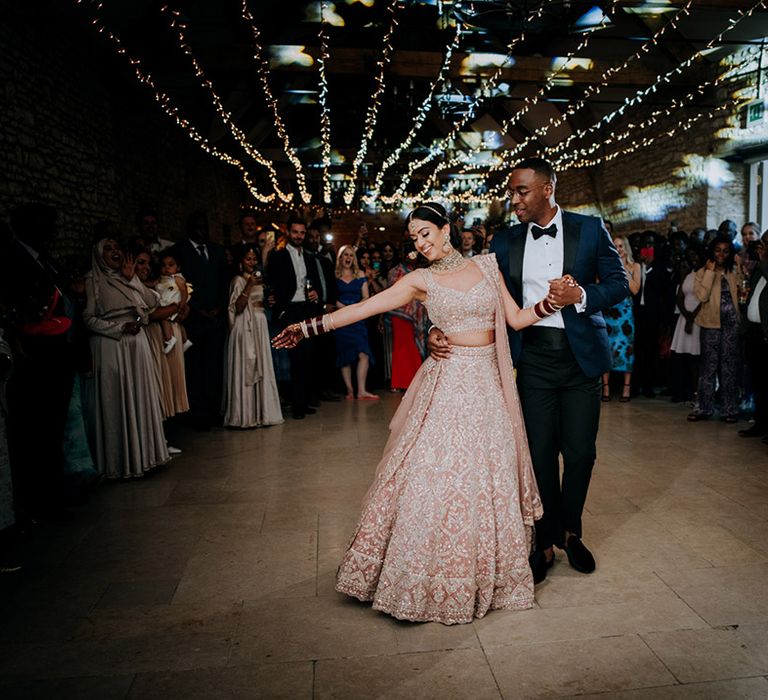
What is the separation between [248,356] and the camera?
532 cm

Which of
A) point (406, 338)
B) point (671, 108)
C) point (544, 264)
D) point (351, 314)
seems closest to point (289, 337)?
point (351, 314)

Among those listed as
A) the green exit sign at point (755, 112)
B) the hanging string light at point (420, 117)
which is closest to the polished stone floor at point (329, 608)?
the hanging string light at point (420, 117)

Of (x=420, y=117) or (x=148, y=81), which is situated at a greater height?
(x=420, y=117)

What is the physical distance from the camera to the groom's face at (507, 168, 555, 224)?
2527 millimetres

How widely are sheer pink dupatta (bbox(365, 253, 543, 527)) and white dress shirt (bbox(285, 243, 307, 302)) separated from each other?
3.44m

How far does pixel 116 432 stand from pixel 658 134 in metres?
9.99

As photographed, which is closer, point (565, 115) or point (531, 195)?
point (531, 195)

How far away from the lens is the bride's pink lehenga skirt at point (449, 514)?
7.23 ft

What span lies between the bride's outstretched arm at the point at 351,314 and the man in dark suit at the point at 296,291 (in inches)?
132

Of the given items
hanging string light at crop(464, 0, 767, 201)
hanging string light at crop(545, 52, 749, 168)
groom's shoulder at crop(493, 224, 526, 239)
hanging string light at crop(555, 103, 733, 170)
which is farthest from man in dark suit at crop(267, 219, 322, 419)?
hanging string light at crop(555, 103, 733, 170)

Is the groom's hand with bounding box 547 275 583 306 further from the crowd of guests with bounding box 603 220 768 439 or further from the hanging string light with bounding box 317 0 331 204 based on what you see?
the hanging string light with bounding box 317 0 331 204

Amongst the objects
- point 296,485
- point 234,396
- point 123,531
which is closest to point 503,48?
point 234,396

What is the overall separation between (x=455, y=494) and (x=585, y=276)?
3.31 ft

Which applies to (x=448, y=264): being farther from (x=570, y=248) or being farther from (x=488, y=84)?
(x=488, y=84)
